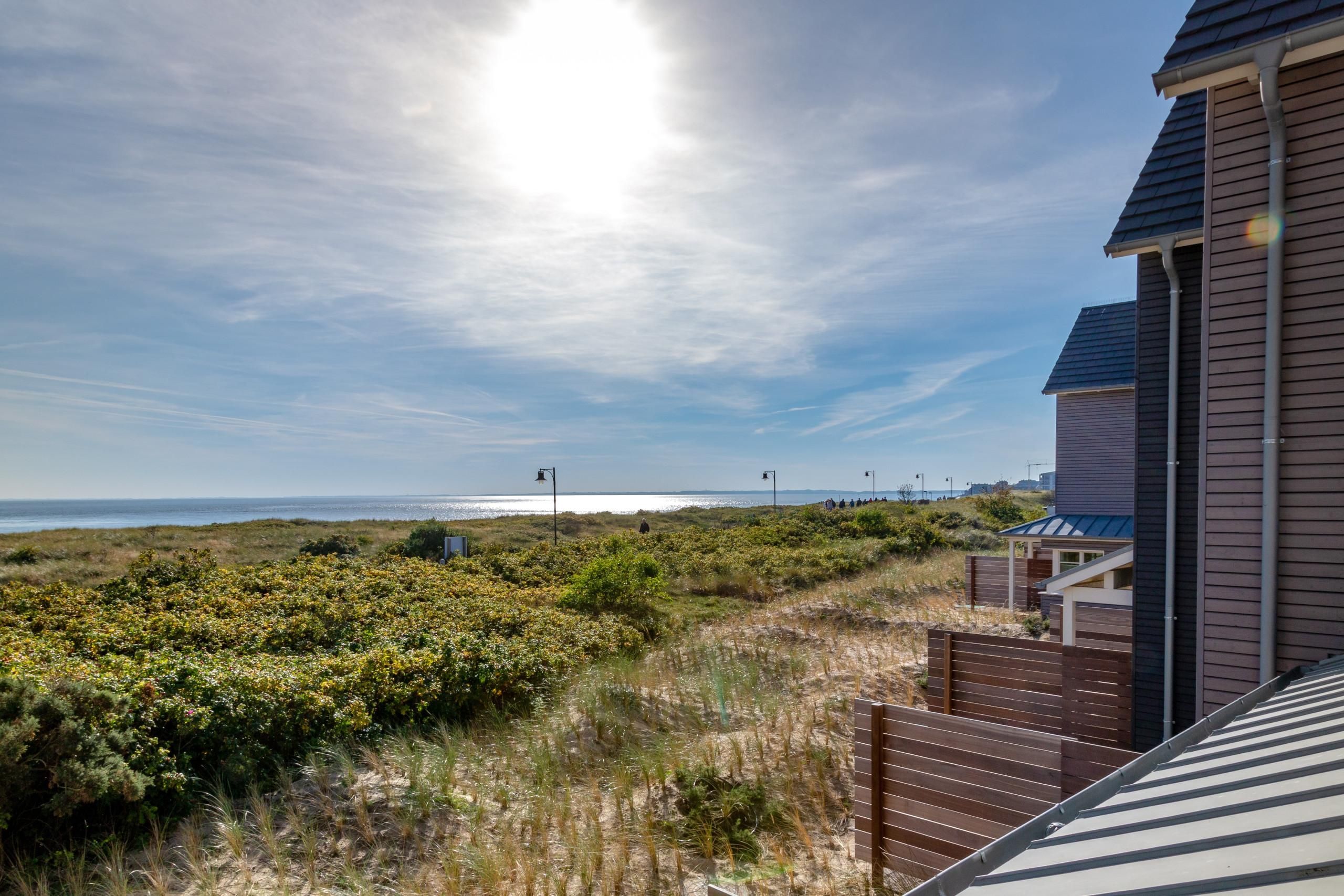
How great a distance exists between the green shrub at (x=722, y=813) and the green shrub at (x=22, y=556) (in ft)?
101

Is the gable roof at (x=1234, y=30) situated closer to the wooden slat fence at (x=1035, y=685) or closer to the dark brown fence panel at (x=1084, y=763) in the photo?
the dark brown fence panel at (x=1084, y=763)

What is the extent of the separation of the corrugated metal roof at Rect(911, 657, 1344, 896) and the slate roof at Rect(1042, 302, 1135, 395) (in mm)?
14720

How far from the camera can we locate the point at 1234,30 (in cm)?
482

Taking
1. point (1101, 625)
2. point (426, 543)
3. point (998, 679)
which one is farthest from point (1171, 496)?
point (426, 543)

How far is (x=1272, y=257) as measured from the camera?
15.4ft

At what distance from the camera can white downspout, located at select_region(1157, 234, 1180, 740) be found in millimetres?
6020

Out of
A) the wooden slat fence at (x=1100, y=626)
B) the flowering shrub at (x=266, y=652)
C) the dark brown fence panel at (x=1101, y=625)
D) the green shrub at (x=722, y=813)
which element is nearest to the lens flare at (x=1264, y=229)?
the green shrub at (x=722, y=813)

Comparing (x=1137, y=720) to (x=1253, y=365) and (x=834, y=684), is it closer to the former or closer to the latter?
(x=1253, y=365)

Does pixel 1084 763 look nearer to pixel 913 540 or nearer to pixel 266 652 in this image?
pixel 266 652

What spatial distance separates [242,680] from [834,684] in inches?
313

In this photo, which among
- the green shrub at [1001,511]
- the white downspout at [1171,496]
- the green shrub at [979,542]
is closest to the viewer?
the white downspout at [1171,496]

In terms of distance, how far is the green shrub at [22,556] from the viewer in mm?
25312

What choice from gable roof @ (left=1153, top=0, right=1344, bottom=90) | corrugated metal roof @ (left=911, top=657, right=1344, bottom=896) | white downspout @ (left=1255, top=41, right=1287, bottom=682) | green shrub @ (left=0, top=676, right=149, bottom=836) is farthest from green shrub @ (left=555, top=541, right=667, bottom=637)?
gable roof @ (left=1153, top=0, right=1344, bottom=90)

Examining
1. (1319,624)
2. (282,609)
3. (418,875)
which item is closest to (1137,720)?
(1319,624)
